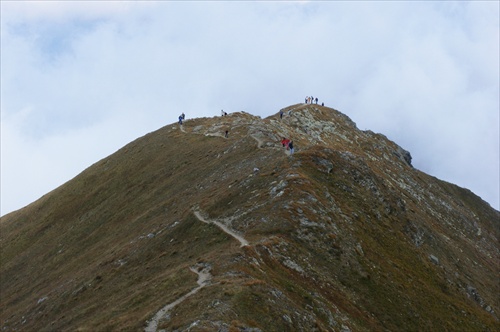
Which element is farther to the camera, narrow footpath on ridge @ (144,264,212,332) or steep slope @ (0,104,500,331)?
steep slope @ (0,104,500,331)

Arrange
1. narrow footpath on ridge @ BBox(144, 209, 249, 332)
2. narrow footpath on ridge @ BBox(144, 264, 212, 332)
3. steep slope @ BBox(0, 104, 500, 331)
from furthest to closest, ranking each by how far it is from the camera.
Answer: steep slope @ BBox(0, 104, 500, 331) < narrow footpath on ridge @ BBox(144, 209, 249, 332) < narrow footpath on ridge @ BBox(144, 264, 212, 332)

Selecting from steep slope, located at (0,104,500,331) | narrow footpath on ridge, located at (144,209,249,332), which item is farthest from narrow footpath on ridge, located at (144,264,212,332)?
steep slope, located at (0,104,500,331)

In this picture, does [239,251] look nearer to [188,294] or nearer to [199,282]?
[199,282]

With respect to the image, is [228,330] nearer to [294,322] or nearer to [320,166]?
[294,322]

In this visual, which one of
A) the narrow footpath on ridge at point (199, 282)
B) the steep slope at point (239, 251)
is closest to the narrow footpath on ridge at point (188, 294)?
the narrow footpath on ridge at point (199, 282)

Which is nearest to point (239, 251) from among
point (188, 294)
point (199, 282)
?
point (199, 282)

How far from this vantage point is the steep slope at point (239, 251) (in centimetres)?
4538

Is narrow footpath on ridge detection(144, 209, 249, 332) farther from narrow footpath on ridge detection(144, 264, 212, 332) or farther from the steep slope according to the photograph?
the steep slope

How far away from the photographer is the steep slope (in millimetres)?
45375

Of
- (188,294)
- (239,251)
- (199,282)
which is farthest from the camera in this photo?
(239,251)

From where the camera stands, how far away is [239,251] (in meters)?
50.8

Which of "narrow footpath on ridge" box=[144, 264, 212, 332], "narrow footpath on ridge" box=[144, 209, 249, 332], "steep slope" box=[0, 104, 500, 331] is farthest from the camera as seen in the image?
"steep slope" box=[0, 104, 500, 331]

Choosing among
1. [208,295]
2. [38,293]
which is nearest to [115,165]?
[38,293]

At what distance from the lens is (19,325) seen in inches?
2474
